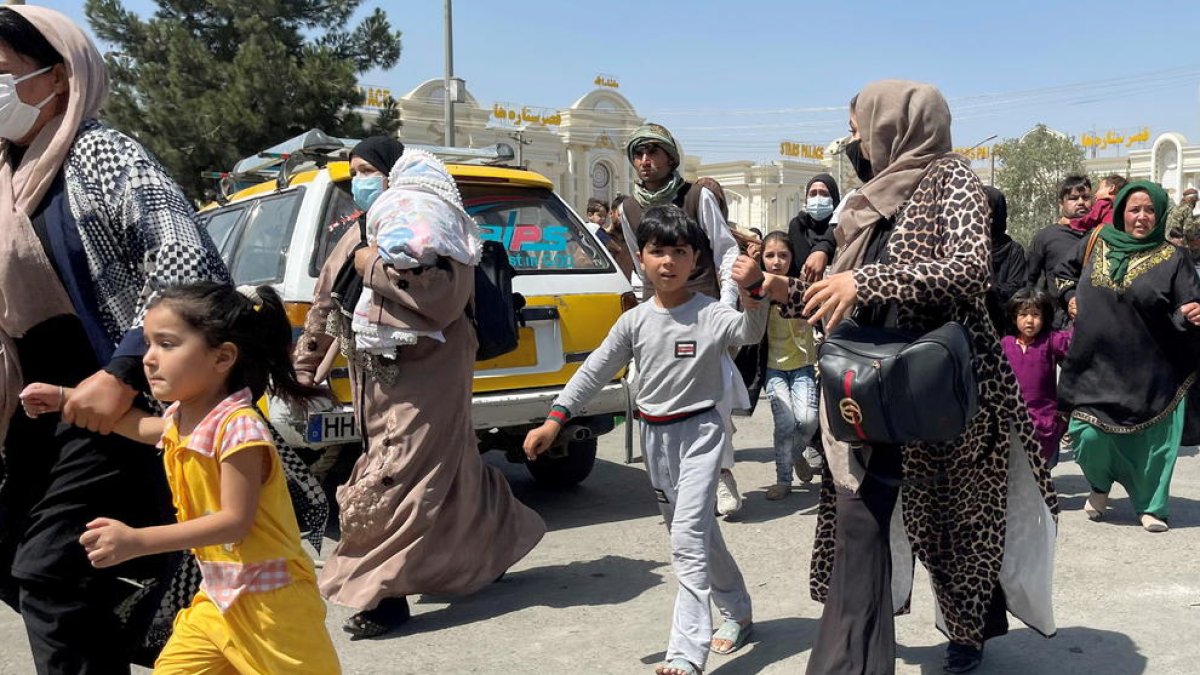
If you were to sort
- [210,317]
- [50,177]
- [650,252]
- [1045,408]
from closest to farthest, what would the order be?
[210,317]
[50,177]
[650,252]
[1045,408]

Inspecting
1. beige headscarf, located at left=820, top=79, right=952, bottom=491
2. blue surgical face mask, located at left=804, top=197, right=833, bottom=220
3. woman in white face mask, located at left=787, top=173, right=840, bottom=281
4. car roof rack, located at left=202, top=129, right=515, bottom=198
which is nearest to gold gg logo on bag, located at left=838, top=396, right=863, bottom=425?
beige headscarf, located at left=820, top=79, right=952, bottom=491

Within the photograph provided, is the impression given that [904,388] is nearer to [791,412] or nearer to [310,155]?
[791,412]

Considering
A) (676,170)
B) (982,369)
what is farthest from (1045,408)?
(982,369)

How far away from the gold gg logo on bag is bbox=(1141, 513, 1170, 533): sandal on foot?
11.5ft

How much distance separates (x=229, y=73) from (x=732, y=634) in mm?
23288

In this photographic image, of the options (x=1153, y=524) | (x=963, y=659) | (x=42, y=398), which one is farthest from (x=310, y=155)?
(x=1153, y=524)

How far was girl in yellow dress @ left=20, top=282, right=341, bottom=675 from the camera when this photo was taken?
8.30 ft

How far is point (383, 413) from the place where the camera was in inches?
179

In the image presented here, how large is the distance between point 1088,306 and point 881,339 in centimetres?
349

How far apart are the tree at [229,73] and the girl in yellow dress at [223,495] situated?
2181cm

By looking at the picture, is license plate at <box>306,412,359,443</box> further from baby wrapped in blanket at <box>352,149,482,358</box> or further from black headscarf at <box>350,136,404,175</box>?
black headscarf at <box>350,136,404,175</box>

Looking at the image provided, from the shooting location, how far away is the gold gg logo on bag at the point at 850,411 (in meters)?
3.08

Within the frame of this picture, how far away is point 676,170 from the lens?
5.89m

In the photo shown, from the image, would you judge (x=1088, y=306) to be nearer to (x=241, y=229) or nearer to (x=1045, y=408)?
(x=1045, y=408)
